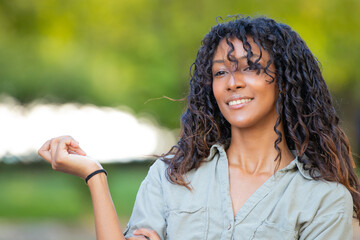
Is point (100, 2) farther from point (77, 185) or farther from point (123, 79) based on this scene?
point (77, 185)

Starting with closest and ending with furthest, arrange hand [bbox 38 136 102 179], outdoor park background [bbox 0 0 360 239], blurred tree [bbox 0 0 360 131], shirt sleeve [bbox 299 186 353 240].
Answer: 1. shirt sleeve [bbox 299 186 353 240]
2. hand [bbox 38 136 102 179]
3. outdoor park background [bbox 0 0 360 239]
4. blurred tree [bbox 0 0 360 131]

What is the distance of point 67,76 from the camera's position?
1055cm

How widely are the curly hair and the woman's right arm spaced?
0.31 metres

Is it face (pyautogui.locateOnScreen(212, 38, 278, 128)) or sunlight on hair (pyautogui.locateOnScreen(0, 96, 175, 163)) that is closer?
face (pyautogui.locateOnScreen(212, 38, 278, 128))

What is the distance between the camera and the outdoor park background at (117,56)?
9.98 metres

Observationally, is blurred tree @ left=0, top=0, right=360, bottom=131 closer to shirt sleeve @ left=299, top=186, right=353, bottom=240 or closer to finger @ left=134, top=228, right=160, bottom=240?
finger @ left=134, top=228, right=160, bottom=240

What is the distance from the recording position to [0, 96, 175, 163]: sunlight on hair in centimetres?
920

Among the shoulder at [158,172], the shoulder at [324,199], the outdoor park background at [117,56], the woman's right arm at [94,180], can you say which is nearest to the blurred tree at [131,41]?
the outdoor park background at [117,56]

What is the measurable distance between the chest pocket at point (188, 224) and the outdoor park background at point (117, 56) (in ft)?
23.3

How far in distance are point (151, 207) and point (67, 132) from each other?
6.63 metres

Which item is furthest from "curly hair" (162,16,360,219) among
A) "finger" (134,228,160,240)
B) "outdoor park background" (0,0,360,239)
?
"outdoor park background" (0,0,360,239)

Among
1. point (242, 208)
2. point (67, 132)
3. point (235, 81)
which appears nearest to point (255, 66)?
point (235, 81)

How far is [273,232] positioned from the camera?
97.9 inches

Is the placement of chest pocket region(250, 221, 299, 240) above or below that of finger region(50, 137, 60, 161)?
below
